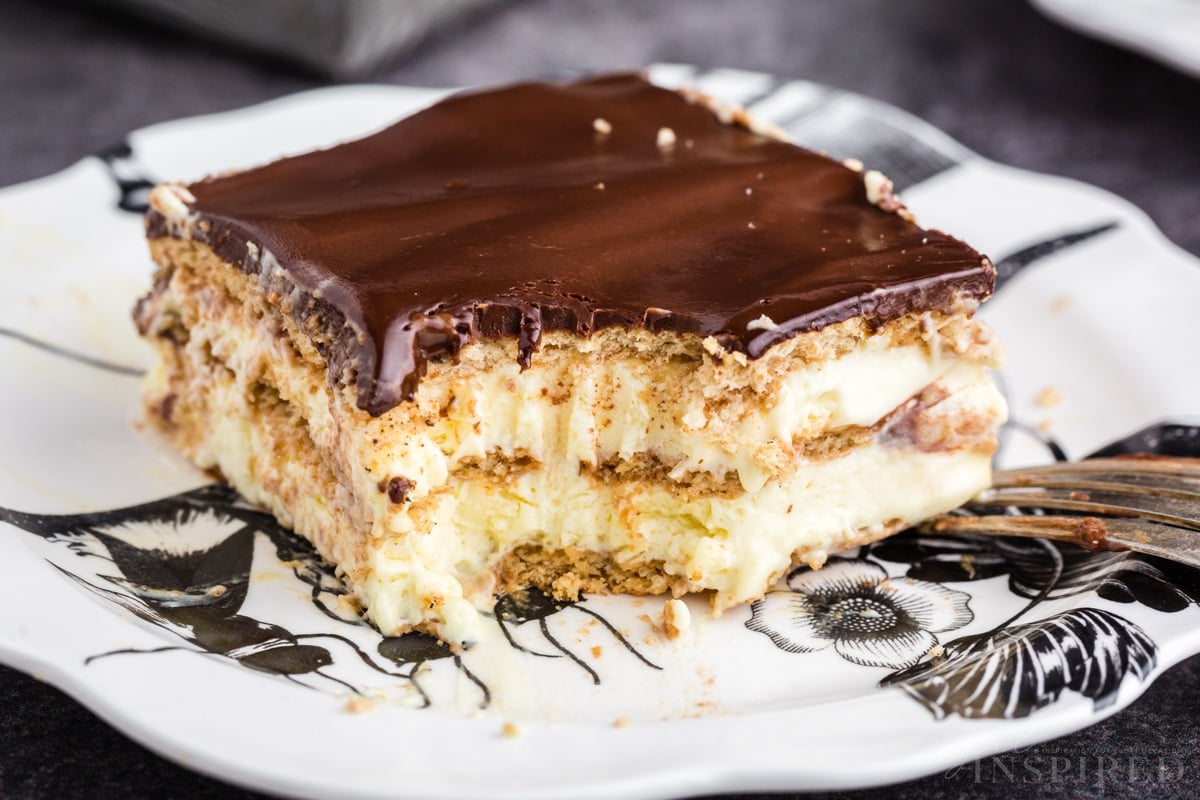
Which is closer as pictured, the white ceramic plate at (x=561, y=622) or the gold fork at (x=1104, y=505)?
the white ceramic plate at (x=561, y=622)

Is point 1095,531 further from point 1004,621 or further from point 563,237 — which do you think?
point 563,237

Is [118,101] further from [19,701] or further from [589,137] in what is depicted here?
[19,701]

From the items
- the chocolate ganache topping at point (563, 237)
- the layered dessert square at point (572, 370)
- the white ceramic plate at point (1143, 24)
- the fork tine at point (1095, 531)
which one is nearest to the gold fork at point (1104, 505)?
the fork tine at point (1095, 531)

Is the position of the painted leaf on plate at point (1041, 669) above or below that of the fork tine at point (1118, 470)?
below

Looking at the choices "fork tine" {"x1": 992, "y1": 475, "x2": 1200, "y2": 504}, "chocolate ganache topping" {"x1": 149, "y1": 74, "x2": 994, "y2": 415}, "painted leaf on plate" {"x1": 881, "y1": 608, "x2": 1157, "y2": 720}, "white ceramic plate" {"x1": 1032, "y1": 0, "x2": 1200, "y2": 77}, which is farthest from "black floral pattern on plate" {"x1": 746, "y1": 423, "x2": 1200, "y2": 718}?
"white ceramic plate" {"x1": 1032, "y1": 0, "x2": 1200, "y2": 77}

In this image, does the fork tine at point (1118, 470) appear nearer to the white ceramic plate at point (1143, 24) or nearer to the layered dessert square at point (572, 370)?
the layered dessert square at point (572, 370)

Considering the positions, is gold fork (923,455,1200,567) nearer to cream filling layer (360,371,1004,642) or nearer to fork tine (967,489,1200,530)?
fork tine (967,489,1200,530)
